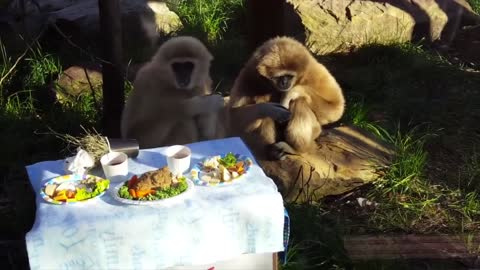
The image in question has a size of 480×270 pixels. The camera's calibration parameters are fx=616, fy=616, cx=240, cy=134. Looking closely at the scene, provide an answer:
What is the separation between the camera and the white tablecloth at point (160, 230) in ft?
9.93

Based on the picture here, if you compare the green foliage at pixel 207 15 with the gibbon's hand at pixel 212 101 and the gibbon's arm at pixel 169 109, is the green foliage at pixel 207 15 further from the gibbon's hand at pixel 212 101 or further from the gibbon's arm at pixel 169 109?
the gibbon's hand at pixel 212 101

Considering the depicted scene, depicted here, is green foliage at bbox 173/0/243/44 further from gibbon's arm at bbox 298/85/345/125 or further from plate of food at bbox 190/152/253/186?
plate of food at bbox 190/152/253/186

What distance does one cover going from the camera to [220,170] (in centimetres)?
348

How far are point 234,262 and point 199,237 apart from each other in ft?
1.17

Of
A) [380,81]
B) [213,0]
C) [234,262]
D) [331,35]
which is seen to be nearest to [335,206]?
[234,262]

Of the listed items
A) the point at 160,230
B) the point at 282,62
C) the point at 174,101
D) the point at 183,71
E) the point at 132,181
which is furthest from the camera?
the point at 282,62

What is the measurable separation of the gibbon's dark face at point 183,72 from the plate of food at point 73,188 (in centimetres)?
167

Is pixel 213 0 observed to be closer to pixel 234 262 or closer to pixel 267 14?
pixel 267 14

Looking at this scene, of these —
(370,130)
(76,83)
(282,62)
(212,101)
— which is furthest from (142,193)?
(76,83)

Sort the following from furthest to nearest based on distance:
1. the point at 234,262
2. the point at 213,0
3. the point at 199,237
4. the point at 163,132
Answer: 1. the point at 213,0
2. the point at 163,132
3. the point at 234,262
4. the point at 199,237

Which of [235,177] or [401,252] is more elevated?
[235,177]

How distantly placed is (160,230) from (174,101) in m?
2.14

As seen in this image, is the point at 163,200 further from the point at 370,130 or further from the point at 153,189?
the point at 370,130

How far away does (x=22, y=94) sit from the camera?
7387 millimetres
